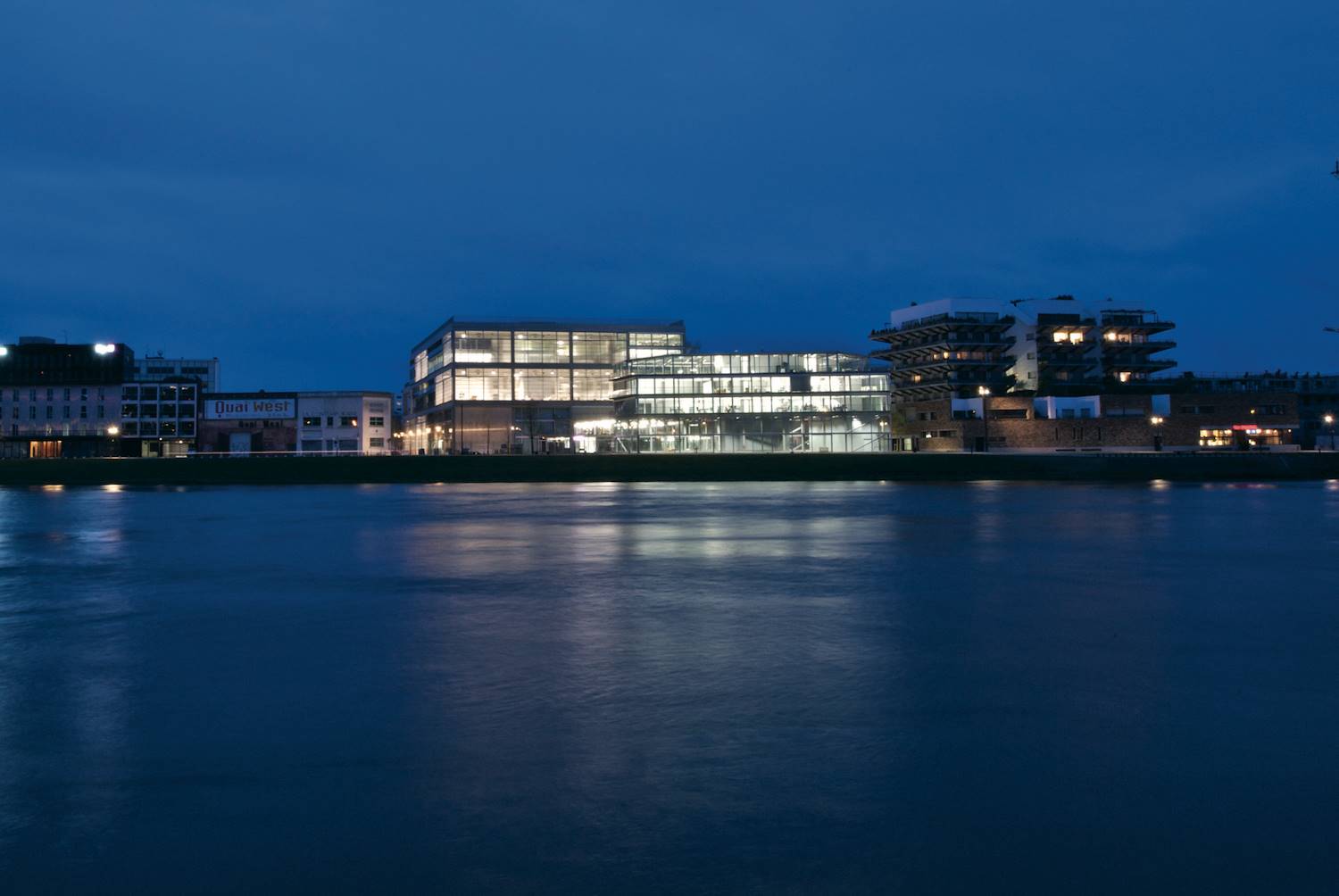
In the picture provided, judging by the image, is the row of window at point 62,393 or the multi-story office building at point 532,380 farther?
the row of window at point 62,393

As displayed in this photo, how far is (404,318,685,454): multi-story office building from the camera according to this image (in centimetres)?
12256

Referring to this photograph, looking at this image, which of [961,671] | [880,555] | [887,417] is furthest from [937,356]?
[961,671]

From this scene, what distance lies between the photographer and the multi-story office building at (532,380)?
122562 millimetres

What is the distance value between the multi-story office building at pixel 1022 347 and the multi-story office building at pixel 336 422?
263ft

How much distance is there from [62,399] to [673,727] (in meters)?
152

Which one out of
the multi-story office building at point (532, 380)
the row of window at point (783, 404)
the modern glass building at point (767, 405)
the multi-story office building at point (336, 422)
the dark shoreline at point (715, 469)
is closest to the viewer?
the dark shoreline at point (715, 469)

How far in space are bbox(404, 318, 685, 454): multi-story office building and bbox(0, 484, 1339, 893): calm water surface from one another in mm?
103295

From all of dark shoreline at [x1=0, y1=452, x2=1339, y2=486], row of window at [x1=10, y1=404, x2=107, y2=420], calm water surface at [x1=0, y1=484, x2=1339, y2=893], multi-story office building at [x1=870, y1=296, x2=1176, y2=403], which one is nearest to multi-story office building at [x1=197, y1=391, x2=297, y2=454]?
row of window at [x1=10, y1=404, x2=107, y2=420]

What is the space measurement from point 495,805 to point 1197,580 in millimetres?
15720

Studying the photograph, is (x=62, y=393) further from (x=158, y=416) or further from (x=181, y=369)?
(x=181, y=369)

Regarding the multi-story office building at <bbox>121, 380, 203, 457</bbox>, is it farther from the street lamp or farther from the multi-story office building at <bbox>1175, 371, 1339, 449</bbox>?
the multi-story office building at <bbox>1175, 371, 1339, 449</bbox>

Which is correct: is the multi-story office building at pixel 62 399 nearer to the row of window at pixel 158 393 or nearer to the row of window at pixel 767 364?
the row of window at pixel 158 393

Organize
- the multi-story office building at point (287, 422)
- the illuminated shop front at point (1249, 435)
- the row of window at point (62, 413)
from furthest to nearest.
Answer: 1. the row of window at point (62, 413)
2. the multi-story office building at point (287, 422)
3. the illuminated shop front at point (1249, 435)

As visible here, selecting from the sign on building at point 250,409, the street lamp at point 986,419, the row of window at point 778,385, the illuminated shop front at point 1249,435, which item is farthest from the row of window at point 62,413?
the illuminated shop front at point 1249,435
